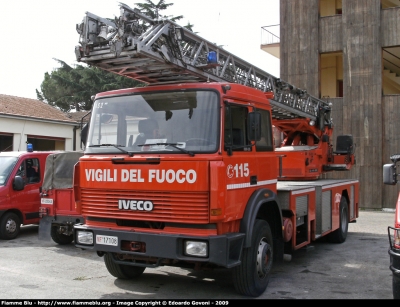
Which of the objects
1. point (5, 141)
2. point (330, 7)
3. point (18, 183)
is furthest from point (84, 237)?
point (330, 7)

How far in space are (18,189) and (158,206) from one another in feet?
19.9

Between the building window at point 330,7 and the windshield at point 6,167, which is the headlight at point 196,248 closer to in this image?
the windshield at point 6,167

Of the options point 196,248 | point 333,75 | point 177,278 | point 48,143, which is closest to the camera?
point 196,248

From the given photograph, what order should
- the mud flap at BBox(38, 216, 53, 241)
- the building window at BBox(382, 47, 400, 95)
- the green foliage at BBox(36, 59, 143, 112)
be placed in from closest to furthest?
the mud flap at BBox(38, 216, 53, 241), the building window at BBox(382, 47, 400, 95), the green foliage at BBox(36, 59, 143, 112)

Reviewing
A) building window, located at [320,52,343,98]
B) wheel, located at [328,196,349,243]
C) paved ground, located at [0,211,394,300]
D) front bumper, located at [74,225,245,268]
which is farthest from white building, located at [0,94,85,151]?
front bumper, located at [74,225,245,268]

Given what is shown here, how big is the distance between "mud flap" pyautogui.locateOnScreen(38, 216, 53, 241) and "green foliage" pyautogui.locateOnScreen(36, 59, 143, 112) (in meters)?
22.3

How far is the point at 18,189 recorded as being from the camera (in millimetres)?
10250

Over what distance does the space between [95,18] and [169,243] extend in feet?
10.6

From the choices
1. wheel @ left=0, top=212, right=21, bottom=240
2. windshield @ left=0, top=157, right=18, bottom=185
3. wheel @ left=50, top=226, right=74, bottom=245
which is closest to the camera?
wheel @ left=50, top=226, right=74, bottom=245

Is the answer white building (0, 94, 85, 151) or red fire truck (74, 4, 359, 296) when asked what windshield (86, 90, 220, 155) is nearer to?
red fire truck (74, 4, 359, 296)

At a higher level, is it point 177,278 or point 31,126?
point 31,126

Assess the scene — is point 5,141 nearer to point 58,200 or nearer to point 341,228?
point 58,200

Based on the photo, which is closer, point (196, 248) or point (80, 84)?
point (196, 248)

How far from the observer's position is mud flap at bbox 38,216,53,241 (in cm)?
900
